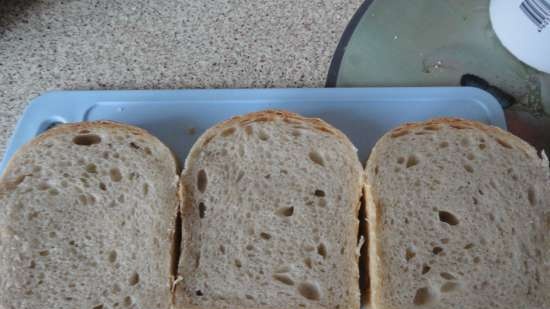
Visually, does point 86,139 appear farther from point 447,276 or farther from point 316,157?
point 447,276

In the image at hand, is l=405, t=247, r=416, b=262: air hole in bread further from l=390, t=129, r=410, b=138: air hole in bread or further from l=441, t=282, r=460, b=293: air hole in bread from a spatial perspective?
l=390, t=129, r=410, b=138: air hole in bread

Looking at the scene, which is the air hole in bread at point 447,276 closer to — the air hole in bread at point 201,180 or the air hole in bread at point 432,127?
the air hole in bread at point 432,127

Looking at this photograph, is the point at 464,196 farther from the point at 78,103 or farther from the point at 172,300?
the point at 78,103

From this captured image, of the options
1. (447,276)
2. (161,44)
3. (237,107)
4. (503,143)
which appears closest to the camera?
(447,276)

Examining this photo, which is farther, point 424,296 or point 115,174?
point 115,174

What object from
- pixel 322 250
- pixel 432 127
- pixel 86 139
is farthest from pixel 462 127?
pixel 86 139

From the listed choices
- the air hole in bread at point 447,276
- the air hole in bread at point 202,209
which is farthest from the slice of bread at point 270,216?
the air hole in bread at point 447,276

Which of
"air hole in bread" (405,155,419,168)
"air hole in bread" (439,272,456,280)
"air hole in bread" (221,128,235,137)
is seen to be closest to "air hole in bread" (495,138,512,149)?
"air hole in bread" (405,155,419,168)
